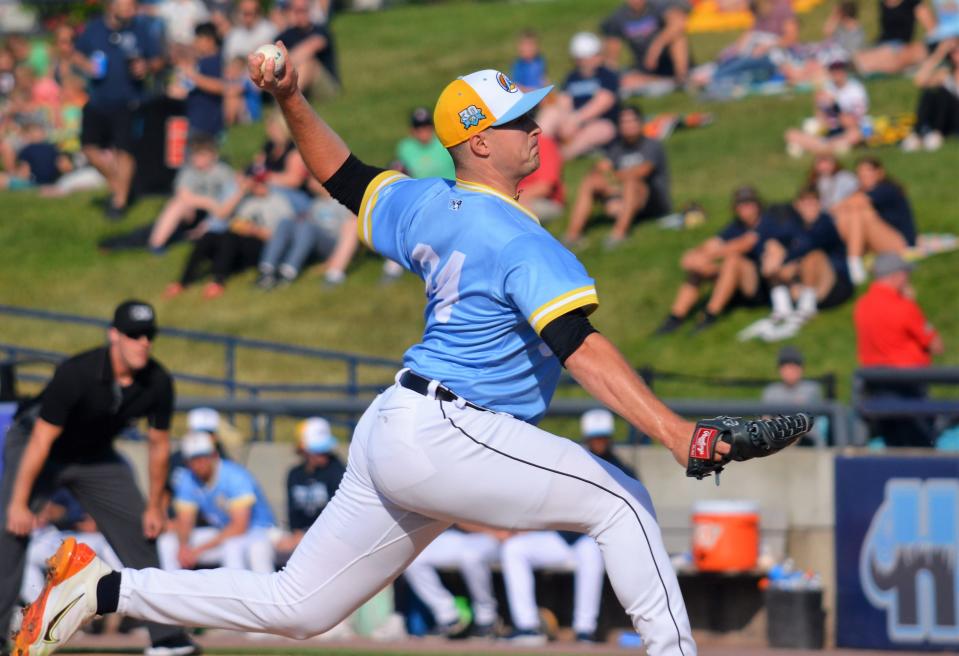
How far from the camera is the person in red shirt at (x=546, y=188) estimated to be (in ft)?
54.3

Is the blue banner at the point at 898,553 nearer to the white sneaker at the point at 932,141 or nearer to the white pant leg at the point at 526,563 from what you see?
the white pant leg at the point at 526,563

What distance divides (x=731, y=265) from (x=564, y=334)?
9722mm

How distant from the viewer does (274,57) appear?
5.41 meters

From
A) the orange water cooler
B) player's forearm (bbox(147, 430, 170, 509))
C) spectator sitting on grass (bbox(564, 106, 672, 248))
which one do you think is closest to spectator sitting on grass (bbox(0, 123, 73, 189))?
spectator sitting on grass (bbox(564, 106, 672, 248))

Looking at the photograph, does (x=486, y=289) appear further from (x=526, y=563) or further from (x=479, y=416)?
(x=526, y=563)

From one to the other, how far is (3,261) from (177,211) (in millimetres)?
2693

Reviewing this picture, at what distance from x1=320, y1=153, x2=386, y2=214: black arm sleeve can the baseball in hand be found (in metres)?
0.44

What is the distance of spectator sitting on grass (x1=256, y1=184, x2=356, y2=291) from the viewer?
16.9 m

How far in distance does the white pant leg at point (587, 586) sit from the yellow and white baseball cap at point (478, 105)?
5.49 m

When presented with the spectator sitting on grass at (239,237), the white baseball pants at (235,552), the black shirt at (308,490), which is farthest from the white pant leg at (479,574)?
the spectator sitting on grass at (239,237)

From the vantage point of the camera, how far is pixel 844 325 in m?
14.1

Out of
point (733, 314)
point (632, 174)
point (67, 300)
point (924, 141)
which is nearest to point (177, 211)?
point (67, 300)

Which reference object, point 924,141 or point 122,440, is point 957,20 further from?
point 122,440

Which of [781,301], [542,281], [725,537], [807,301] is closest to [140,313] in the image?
[542,281]
